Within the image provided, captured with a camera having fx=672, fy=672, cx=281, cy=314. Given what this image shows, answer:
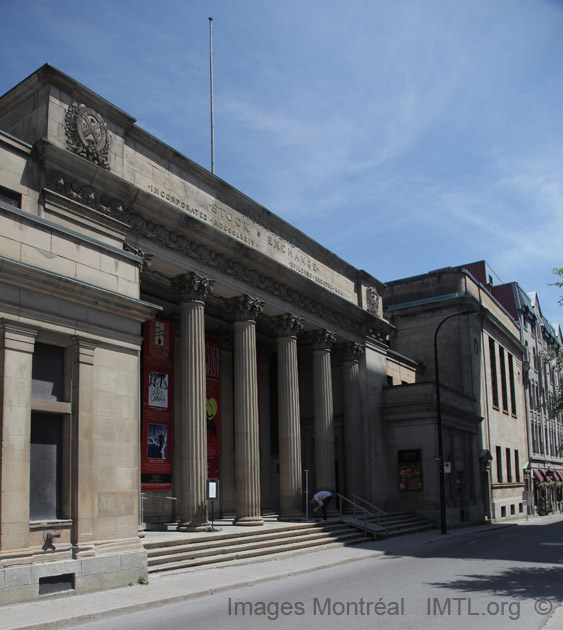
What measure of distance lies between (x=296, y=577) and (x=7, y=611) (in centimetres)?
724

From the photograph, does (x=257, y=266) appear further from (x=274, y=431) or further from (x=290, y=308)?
(x=274, y=431)

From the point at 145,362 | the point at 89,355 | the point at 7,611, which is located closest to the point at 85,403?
the point at 89,355

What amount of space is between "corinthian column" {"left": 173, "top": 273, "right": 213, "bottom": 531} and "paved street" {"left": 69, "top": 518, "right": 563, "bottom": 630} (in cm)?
519

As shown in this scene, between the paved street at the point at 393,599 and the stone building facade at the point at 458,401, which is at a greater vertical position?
the stone building facade at the point at 458,401

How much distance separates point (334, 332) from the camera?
32.0m

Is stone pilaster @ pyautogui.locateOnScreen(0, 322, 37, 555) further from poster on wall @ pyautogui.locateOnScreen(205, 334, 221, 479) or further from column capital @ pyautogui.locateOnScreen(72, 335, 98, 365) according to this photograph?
poster on wall @ pyautogui.locateOnScreen(205, 334, 221, 479)

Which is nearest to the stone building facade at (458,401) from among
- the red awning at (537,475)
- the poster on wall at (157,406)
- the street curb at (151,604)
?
the red awning at (537,475)

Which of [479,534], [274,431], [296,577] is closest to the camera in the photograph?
[296,577]

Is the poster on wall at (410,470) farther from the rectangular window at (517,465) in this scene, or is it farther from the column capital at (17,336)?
the column capital at (17,336)

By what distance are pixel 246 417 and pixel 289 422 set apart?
138 inches

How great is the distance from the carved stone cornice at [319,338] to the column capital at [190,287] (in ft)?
29.8

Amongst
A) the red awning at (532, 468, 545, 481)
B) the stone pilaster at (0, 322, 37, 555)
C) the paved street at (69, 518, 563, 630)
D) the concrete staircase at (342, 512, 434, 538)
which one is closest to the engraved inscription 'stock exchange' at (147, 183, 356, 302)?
the stone pilaster at (0, 322, 37, 555)

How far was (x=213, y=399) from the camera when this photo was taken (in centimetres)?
2798

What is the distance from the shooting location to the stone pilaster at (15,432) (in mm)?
12805
